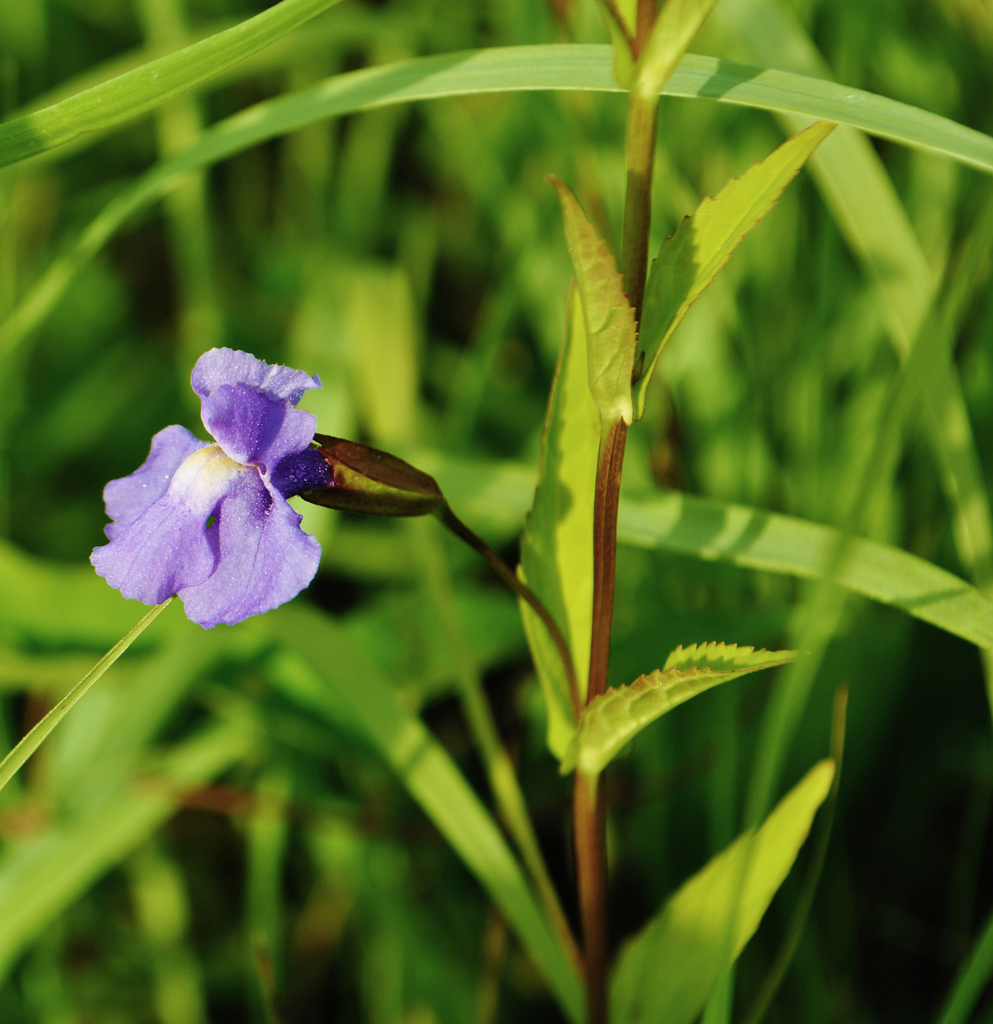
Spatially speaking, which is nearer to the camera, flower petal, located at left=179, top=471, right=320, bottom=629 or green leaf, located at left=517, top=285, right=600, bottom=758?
flower petal, located at left=179, top=471, right=320, bottom=629

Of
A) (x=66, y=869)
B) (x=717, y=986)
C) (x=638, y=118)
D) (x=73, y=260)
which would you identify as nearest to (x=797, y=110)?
(x=638, y=118)

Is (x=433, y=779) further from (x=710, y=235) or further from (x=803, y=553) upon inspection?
(x=710, y=235)

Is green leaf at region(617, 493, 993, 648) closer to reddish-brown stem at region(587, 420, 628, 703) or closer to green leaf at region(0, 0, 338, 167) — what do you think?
reddish-brown stem at region(587, 420, 628, 703)

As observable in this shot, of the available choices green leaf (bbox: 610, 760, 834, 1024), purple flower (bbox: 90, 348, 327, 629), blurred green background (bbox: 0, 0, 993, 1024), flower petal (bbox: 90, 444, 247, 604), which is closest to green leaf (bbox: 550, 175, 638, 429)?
purple flower (bbox: 90, 348, 327, 629)

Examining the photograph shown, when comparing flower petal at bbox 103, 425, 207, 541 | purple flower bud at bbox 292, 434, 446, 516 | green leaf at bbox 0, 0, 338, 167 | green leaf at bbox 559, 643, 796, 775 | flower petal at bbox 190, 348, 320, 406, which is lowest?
green leaf at bbox 559, 643, 796, 775

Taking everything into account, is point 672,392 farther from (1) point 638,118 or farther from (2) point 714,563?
(1) point 638,118
